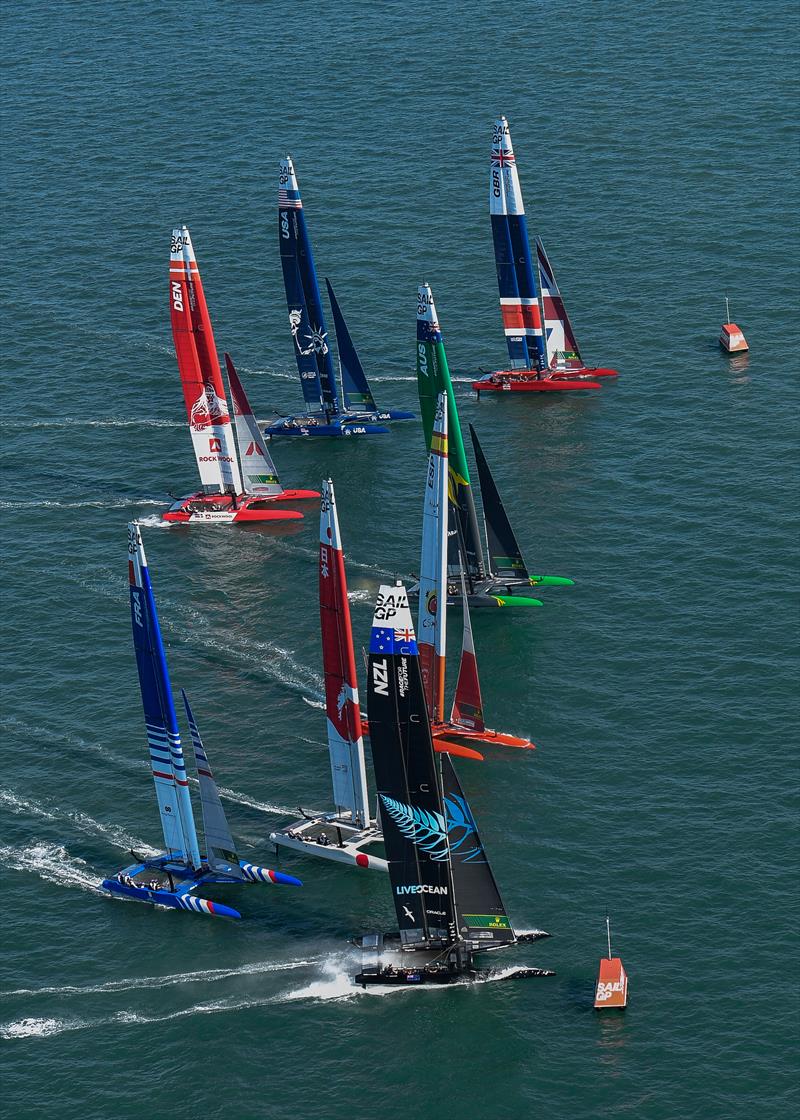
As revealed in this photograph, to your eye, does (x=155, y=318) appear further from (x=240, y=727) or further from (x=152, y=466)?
(x=240, y=727)

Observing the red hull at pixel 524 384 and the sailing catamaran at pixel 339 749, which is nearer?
the sailing catamaran at pixel 339 749

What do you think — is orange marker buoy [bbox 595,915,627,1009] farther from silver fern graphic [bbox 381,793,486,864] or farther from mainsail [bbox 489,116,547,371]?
mainsail [bbox 489,116,547,371]

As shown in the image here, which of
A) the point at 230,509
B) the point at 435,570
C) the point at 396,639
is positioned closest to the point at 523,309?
the point at 230,509

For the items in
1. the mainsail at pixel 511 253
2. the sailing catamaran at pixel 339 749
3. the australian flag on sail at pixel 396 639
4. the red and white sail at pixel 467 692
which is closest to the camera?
the australian flag on sail at pixel 396 639

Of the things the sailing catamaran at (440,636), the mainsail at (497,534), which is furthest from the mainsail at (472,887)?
the mainsail at (497,534)

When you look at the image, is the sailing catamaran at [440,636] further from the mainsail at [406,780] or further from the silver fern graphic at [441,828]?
the mainsail at [406,780]
